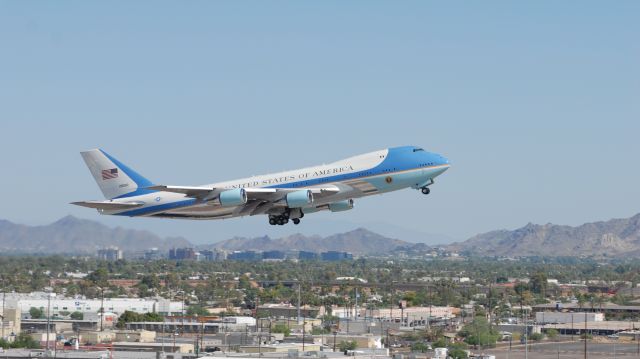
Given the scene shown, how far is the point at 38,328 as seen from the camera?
194500mm

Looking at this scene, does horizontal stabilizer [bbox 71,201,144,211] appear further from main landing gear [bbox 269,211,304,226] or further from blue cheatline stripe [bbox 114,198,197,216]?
main landing gear [bbox 269,211,304,226]

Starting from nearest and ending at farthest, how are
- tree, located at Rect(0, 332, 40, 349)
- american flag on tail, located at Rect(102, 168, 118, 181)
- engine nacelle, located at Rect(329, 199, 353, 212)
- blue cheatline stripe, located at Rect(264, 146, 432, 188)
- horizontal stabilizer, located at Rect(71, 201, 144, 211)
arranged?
1. blue cheatline stripe, located at Rect(264, 146, 432, 188)
2. engine nacelle, located at Rect(329, 199, 353, 212)
3. horizontal stabilizer, located at Rect(71, 201, 144, 211)
4. american flag on tail, located at Rect(102, 168, 118, 181)
5. tree, located at Rect(0, 332, 40, 349)

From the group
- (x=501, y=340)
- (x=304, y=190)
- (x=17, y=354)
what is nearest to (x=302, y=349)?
(x=17, y=354)

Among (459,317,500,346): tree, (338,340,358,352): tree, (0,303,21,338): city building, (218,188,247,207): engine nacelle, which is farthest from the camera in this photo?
(0,303,21,338): city building

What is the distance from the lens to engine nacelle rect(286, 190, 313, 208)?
4146 inches

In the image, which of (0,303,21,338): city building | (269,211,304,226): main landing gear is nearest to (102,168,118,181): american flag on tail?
(269,211,304,226): main landing gear

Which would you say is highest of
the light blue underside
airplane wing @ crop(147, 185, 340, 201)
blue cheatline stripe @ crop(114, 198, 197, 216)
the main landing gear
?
the light blue underside

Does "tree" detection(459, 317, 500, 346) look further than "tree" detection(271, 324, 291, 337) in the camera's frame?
No

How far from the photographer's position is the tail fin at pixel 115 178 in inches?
4628

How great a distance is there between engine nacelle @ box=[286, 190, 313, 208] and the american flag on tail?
791 inches

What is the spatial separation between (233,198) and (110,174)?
17.3 metres

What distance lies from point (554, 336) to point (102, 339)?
6397cm

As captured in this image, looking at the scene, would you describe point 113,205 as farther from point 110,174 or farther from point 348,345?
point 348,345

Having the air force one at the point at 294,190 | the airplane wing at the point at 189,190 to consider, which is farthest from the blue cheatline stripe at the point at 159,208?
the airplane wing at the point at 189,190
